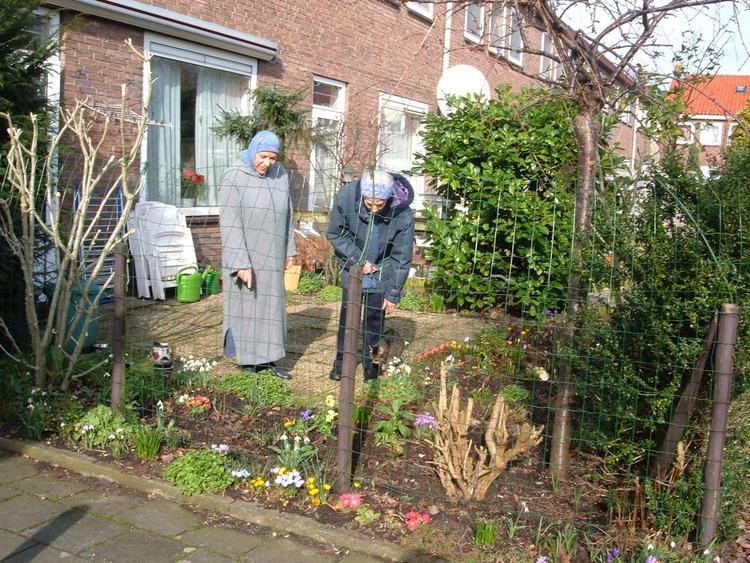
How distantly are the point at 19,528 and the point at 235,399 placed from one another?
5.70 feet

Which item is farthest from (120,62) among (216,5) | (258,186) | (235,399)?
(235,399)

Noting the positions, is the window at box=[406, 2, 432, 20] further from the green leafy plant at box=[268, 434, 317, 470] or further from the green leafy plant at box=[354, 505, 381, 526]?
the green leafy plant at box=[354, 505, 381, 526]

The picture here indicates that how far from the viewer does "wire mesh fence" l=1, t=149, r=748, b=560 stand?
329 centimetres

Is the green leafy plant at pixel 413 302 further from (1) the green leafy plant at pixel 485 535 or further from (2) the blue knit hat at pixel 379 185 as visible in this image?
(1) the green leafy plant at pixel 485 535

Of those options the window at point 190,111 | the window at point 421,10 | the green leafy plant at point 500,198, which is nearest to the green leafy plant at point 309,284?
the window at point 190,111

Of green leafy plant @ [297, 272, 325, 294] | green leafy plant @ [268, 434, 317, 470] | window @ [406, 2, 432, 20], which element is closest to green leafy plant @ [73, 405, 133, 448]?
green leafy plant @ [268, 434, 317, 470]

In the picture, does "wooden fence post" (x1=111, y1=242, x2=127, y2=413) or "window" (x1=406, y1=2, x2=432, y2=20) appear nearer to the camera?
"wooden fence post" (x1=111, y1=242, x2=127, y2=413)

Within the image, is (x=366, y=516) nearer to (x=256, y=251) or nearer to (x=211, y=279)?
(x=256, y=251)

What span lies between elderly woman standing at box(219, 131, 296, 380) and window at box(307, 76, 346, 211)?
14.4 ft

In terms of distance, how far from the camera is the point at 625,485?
3607 millimetres

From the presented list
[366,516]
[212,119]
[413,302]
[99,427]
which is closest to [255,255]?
[99,427]

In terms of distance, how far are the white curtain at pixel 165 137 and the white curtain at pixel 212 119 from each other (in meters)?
0.37

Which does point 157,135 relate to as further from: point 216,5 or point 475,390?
point 475,390

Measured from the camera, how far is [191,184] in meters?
9.54
